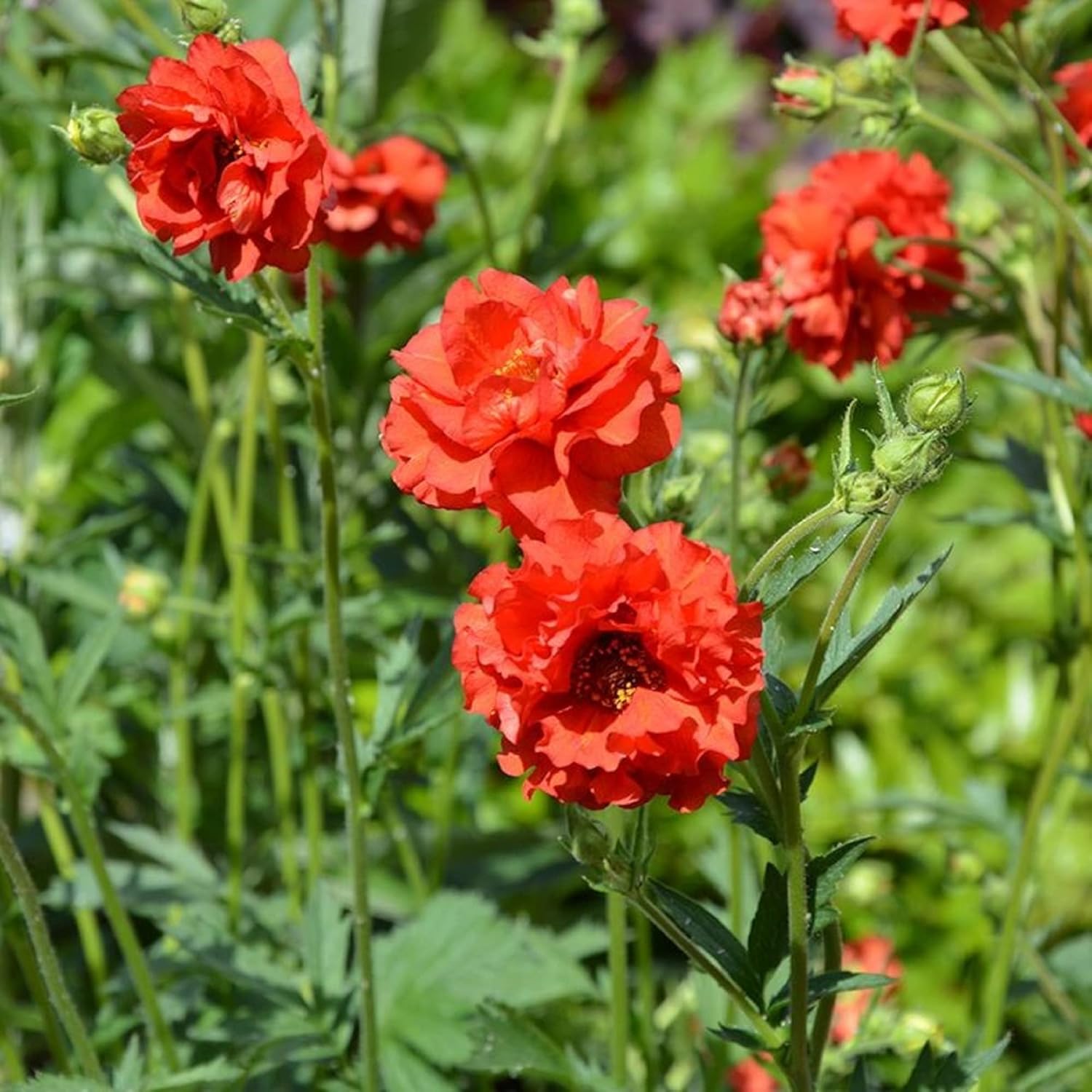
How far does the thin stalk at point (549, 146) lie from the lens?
4.12ft

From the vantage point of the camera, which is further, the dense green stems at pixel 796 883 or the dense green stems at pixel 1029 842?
the dense green stems at pixel 1029 842

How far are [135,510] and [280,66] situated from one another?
72cm

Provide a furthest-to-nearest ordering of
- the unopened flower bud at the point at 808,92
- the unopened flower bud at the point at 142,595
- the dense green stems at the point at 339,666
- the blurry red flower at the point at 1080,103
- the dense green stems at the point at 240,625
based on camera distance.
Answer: the unopened flower bud at the point at 142,595, the dense green stems at the point at 240,625, the blurry red flower at the point at 1080,103, the unopened flower bud at the point at 808,92, the dense green stems at the point at 339,666

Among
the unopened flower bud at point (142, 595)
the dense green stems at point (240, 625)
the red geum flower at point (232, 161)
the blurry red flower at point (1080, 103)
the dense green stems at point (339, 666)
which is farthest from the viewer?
the unopened flower bud at point (142, 595)

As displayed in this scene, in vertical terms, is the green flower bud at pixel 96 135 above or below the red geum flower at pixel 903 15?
below

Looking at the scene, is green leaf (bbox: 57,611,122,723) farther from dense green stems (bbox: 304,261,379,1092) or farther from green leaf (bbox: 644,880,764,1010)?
green leaf (bbox: 644,880,764,1010)

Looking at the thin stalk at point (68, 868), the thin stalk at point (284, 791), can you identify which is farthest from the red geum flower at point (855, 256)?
the thin stalk at point (68, 868)

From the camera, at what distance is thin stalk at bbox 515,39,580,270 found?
4.12 feet

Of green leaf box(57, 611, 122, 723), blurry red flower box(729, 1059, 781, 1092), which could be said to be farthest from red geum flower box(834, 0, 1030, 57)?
blurry red flower box(729, 1059, 781, 1092)

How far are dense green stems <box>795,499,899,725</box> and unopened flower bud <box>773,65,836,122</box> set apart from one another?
0.35 metres

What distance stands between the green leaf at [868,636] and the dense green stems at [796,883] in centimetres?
3

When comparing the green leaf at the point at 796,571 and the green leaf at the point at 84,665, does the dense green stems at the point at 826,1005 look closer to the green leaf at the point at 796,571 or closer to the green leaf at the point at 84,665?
the green leaf at the point at 796,571

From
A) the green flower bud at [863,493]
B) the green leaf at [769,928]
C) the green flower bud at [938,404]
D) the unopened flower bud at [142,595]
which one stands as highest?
the green flower bud at [938,404]

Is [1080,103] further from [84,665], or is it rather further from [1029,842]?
[84,665]
